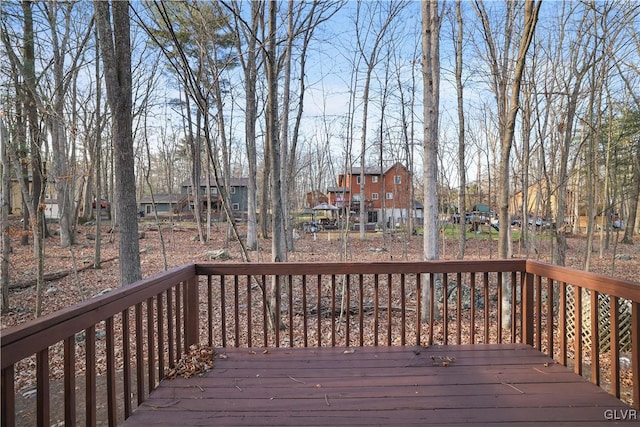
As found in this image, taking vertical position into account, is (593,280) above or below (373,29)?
below

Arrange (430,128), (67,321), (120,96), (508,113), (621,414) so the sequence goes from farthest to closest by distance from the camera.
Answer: (430,128)
(508,113)
(120,96)
(621,414)
(67,321)

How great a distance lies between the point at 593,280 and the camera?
6.85 feet

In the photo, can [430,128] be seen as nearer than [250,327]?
No

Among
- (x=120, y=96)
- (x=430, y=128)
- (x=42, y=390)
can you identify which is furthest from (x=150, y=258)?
(x=42, y=390)

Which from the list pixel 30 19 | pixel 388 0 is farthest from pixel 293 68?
pixel 30 19

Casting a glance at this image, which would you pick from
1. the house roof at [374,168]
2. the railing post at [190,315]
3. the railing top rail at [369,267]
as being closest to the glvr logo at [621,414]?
the railing top rail at [369,267]

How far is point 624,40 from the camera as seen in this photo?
16.7ft

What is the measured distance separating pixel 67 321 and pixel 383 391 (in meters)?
1.57

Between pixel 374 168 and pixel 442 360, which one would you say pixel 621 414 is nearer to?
pixel 442 360

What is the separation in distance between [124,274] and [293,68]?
16.7 ft

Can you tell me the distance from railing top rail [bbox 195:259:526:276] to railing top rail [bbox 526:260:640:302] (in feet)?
0.72

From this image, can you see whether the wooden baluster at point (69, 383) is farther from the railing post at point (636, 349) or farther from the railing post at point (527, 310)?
the railing post at point (527, 310)

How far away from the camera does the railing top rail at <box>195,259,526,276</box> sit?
8.82 ft

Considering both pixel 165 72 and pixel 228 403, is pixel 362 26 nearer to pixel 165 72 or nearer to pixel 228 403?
pixel 165 72
